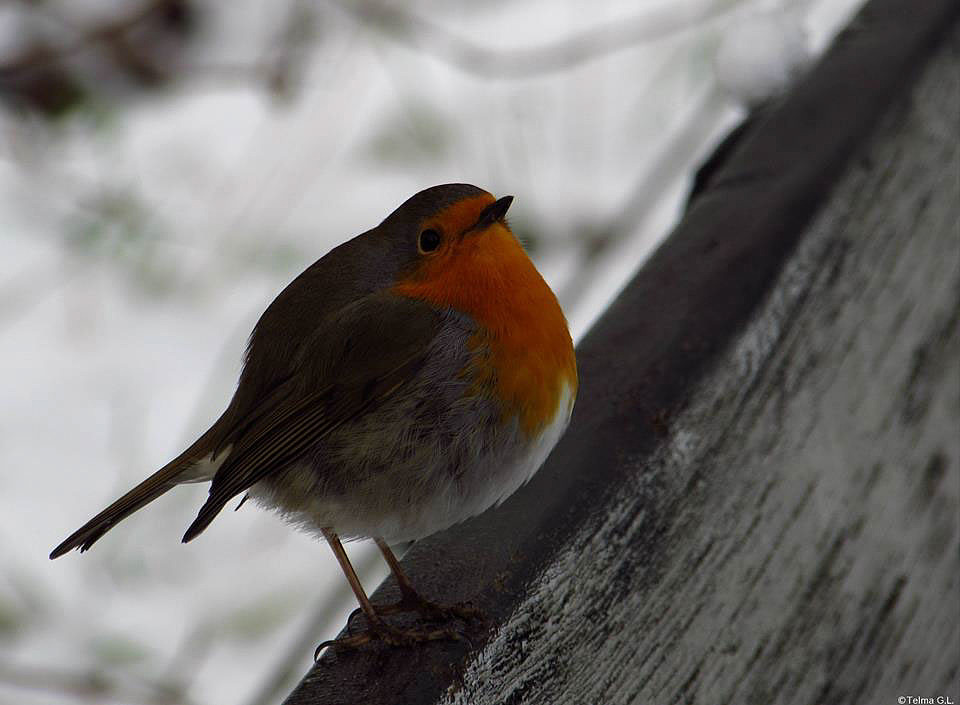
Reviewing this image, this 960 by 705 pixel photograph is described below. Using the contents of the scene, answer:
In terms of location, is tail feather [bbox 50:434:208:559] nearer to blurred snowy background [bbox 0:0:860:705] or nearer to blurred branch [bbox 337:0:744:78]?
blurred snowy background [bbox 0:0:860:705]

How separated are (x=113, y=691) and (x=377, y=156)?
159cm

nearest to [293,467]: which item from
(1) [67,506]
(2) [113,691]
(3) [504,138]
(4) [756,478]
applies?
(4) [756,478]

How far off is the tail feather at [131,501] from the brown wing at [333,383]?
126 millimetres

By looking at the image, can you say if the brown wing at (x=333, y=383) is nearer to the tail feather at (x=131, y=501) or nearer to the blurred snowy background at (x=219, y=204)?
the tail feather at (x=131, y=501)

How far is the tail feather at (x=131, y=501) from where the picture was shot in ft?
4.66

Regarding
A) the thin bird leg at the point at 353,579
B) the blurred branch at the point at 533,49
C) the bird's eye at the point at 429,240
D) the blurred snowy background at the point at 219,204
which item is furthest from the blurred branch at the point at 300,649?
the blurred branch at the point at 533,49

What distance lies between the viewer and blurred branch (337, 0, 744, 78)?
3.34 meters

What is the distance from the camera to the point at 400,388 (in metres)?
1.34

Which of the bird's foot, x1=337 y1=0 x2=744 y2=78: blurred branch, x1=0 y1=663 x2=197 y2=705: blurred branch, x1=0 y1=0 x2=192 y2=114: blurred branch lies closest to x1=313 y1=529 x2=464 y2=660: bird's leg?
the bird's foot

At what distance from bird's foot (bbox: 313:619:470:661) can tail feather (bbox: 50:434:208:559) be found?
442 millimetres

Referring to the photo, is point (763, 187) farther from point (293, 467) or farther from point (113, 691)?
point (113, 691)

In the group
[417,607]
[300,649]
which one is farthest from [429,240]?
[300,649]

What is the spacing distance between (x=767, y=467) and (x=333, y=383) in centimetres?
50

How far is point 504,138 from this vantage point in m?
3.26
